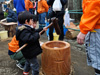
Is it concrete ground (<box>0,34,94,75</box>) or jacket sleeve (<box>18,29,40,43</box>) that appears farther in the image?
concrete ground (<box>0,34,94,75</box>)

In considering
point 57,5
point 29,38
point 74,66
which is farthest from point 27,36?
point 57,5

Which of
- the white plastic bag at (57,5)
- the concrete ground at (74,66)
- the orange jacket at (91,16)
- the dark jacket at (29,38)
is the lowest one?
the concrete ground at (74,66)

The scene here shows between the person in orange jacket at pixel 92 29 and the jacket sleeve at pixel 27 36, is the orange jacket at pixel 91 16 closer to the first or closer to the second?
the person in orange jacket at pixel 92 29

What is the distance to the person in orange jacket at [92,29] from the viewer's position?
1.34m

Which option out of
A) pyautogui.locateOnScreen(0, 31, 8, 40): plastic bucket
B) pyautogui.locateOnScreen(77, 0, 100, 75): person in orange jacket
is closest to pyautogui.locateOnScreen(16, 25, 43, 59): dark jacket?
pyautogui.locateOnScreen(77, 0, 100, 75): person in orange jacket

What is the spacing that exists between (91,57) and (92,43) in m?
0.20

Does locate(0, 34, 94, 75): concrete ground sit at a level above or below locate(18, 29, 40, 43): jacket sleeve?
below

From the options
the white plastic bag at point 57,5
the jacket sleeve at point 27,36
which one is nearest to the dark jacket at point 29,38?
the jacket sleeve at point 27,36

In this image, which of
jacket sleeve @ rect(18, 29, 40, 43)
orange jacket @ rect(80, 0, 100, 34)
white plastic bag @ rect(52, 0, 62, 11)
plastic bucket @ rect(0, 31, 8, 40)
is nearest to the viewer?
orange jacket @ rect(80, 0, 100, 34)

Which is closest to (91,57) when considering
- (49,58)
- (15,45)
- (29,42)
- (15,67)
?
(49,58)

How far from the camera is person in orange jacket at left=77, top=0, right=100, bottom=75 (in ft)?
4.40

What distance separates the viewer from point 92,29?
1.41 metres

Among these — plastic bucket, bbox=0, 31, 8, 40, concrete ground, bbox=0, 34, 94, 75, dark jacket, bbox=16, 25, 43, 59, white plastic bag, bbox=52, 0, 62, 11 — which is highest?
white plastic bag, bbox=52, 0, 62, 11

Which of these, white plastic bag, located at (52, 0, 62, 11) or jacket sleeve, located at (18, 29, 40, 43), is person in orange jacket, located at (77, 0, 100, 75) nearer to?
jacket sleeve, located at (18, 29, 40, 43)
